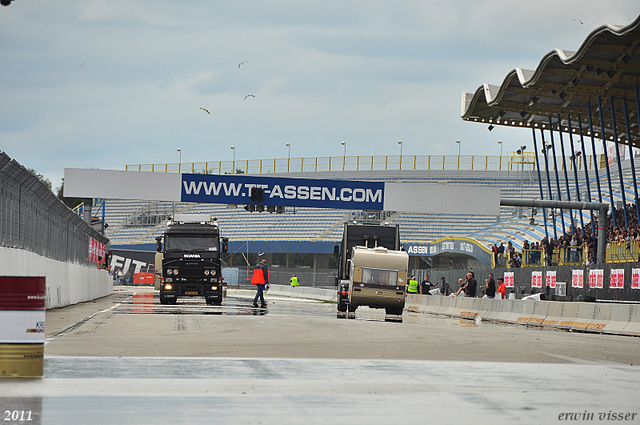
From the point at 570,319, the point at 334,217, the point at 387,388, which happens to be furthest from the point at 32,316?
the point at 334,217

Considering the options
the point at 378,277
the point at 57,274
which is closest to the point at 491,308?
the point at 378,277

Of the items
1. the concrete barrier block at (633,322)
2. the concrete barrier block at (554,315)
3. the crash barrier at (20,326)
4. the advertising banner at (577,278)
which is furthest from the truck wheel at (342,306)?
the crash barrier at (20,326)

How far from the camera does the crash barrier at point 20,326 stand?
25.4 ft

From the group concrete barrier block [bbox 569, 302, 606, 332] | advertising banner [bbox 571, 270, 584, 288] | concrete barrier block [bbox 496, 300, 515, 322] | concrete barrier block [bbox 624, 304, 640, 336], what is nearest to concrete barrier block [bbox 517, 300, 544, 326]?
concrete barrier block [bbox 496, 300, 515, 322]

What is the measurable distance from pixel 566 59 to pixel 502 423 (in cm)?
3358

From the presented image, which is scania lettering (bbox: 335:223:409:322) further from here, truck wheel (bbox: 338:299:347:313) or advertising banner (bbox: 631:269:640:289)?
advertising banner (bbox: 631:269:640:289)

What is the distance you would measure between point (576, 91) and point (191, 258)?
23.2 metres

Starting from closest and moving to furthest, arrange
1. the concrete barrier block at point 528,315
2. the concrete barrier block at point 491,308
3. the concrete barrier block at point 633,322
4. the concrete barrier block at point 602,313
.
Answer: the concrete barrier block at point 633,322
the concrete barrier block at point 602,313
the concrete barrier block at point 528,315
the concrete barrier block at point 491,308

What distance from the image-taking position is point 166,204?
85.7m

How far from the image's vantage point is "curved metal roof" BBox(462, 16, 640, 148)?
35.8m

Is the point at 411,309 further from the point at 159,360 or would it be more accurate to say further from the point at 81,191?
the point at 159,360

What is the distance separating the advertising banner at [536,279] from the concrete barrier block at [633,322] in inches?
513

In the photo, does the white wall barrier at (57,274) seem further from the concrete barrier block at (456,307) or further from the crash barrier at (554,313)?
the concrete barrier block at (456,307)

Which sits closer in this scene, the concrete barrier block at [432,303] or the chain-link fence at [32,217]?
the chain-link fence at [32,217]
